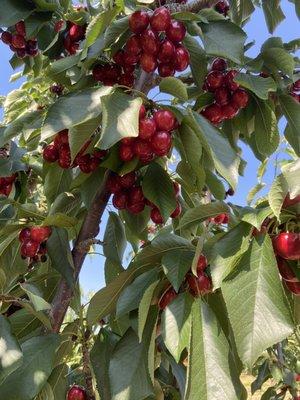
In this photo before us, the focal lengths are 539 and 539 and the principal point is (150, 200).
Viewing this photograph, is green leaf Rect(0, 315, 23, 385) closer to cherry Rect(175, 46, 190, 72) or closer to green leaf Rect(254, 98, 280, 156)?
cherry Rect(175, 46, 190, 72)

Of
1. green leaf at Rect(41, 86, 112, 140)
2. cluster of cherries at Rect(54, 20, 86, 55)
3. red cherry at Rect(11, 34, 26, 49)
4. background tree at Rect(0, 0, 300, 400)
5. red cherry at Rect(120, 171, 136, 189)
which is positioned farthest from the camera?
red cherry at Rect(11, 34, 26, 49)

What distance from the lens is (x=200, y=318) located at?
41.4 inches

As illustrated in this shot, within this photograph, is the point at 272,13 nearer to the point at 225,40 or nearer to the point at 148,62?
the point at 225,40

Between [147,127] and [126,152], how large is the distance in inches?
4.5

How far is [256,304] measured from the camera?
93cm

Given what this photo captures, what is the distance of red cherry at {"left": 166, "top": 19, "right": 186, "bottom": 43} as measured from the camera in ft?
4.53

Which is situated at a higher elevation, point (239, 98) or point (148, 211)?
point (239, 98)

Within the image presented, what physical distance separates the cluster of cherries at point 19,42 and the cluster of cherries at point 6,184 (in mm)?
500

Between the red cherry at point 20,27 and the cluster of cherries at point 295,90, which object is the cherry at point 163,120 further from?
the red cherry at point 20,27

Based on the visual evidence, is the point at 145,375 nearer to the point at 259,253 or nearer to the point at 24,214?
the point at 259,253

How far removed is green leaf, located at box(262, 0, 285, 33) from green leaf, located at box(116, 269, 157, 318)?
4.40ft

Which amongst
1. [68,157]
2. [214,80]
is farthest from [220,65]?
[68,157]

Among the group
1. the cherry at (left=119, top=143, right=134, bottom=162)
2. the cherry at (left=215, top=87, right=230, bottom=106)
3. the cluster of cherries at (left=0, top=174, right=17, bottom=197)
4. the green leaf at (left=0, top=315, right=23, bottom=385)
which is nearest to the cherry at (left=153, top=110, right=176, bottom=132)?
the cherry at (left=119, top=143, right=134, bottom=162)

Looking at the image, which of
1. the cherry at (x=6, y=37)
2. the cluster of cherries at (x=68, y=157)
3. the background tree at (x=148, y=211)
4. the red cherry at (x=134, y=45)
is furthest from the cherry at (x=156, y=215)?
the cherry at (x=6, y=37)
